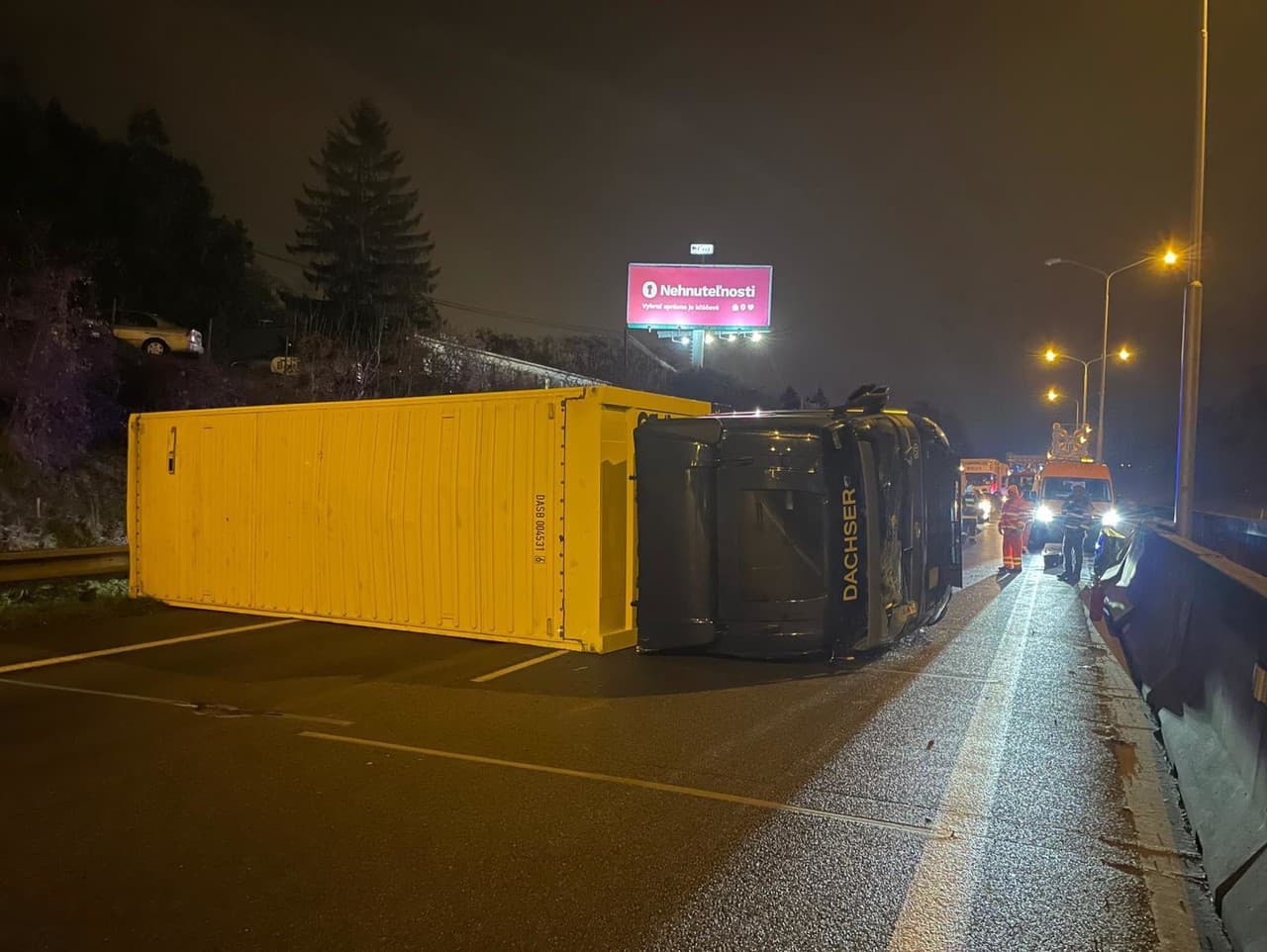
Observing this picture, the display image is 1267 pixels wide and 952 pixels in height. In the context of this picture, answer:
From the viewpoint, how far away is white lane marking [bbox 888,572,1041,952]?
11.3 feet

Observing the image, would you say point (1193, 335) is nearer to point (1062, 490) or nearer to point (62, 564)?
point (1062, 490)

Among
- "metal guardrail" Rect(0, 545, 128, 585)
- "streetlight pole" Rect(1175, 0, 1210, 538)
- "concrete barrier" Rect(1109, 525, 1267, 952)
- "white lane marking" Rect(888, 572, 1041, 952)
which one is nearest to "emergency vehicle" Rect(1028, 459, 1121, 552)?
"streetlight pole" Rect(1175, 0, 1210, 538)

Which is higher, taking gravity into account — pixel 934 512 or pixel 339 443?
pixel 339 443

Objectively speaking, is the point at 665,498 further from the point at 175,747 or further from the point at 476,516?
the point at 175,747

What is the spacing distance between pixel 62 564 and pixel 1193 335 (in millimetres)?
17153

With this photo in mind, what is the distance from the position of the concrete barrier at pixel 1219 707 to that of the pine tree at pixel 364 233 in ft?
125

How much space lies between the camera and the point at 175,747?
5.79m

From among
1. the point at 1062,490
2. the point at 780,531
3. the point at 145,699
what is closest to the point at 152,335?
the point at 145,699

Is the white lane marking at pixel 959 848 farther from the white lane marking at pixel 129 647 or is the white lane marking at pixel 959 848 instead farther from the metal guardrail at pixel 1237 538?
the metal guardrail at pixel 1237 538

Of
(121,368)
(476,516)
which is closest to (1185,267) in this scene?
(476,516)

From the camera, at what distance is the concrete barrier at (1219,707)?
11.8 ft

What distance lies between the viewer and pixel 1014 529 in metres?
17.0

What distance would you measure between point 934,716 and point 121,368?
69.6 feet

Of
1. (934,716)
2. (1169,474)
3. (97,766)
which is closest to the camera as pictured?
(97,766)
